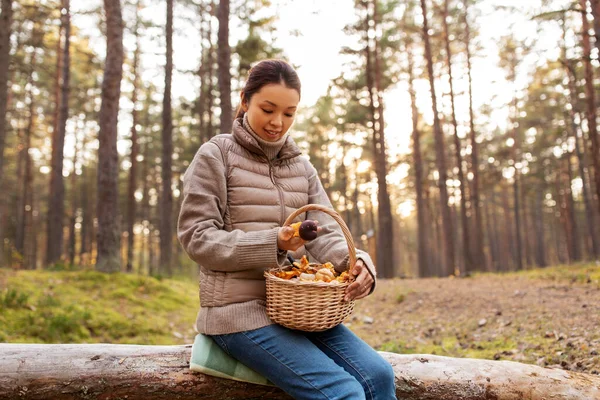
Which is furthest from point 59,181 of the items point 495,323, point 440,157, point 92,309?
point 495,323

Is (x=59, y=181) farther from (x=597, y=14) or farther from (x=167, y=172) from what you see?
(x=597, y=14)

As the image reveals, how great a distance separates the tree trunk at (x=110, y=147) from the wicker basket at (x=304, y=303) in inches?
281

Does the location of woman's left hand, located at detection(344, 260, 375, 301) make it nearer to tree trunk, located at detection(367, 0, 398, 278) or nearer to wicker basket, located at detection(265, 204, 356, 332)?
wicker basket, located at detection(265, 204, 356, 332)

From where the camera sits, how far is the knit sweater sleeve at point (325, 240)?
2545 millimetres

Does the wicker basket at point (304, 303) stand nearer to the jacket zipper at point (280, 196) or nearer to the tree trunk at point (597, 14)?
the jacket zipper at point (280, 196)

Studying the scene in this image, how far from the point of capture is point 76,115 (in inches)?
835

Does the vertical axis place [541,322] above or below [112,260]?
below

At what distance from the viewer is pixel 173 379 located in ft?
8.57

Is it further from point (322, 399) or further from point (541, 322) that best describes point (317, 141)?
point (322, 399)

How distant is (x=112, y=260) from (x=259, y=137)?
6.91m

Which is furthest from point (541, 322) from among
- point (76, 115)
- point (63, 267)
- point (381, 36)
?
point (76, 115)

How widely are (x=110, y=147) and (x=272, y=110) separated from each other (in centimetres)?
727

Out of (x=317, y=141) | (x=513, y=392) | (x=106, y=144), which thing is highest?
(x=317, y=141)

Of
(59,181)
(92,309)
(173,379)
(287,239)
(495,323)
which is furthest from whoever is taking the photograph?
(59,181)
